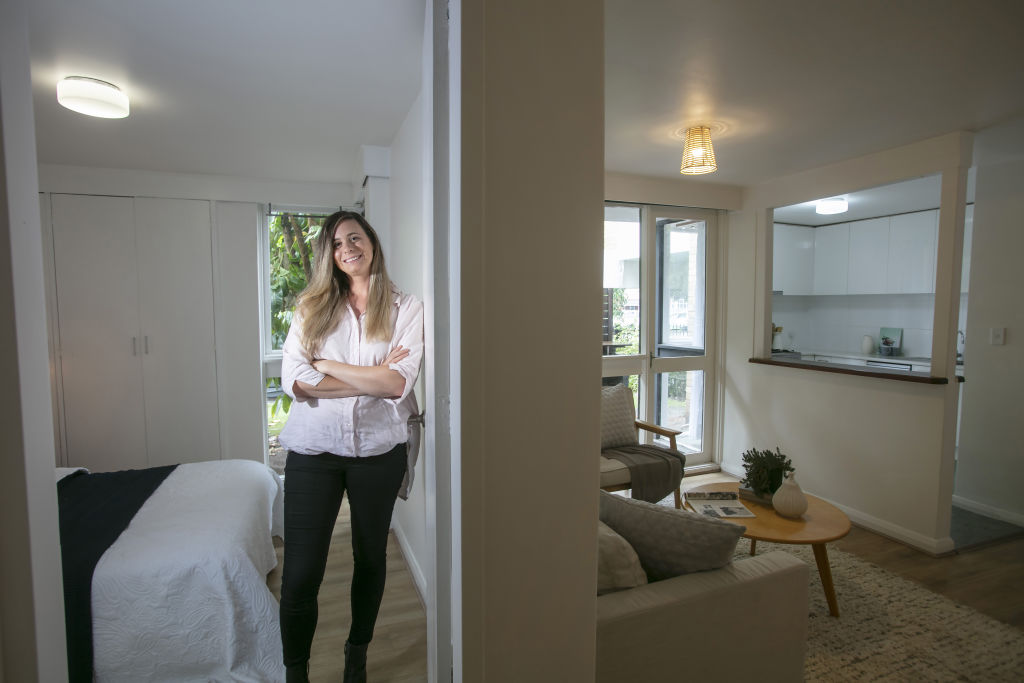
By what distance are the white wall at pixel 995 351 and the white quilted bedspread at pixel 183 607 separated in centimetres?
444

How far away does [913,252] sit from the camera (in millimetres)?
4711

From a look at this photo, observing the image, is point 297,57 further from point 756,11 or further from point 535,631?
point 535,631

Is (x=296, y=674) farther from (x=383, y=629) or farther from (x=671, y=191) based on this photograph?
(x=671, y=191)

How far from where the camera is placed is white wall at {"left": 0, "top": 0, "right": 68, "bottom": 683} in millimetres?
742

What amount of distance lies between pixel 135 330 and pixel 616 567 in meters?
3.79

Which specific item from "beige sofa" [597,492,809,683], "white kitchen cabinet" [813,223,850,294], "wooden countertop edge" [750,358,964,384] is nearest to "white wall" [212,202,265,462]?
"beige sofa" [597,492,809,683]

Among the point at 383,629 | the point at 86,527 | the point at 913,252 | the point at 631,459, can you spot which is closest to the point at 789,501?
the point at 631,459

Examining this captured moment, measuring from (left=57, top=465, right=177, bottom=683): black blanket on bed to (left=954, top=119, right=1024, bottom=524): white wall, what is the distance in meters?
4.85

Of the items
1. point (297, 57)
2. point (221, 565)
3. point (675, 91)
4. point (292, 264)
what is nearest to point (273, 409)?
point (292, 264)

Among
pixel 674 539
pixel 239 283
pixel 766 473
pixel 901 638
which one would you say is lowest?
pixel 901 638

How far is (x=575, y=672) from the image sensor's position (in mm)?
1105

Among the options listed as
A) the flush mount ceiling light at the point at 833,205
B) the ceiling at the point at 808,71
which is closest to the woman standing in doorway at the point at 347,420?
the ceiling at the point at 808,71

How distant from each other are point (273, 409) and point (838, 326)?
5953 mm

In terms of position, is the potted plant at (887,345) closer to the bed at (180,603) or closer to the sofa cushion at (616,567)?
the sofa cushion at (616,567)
